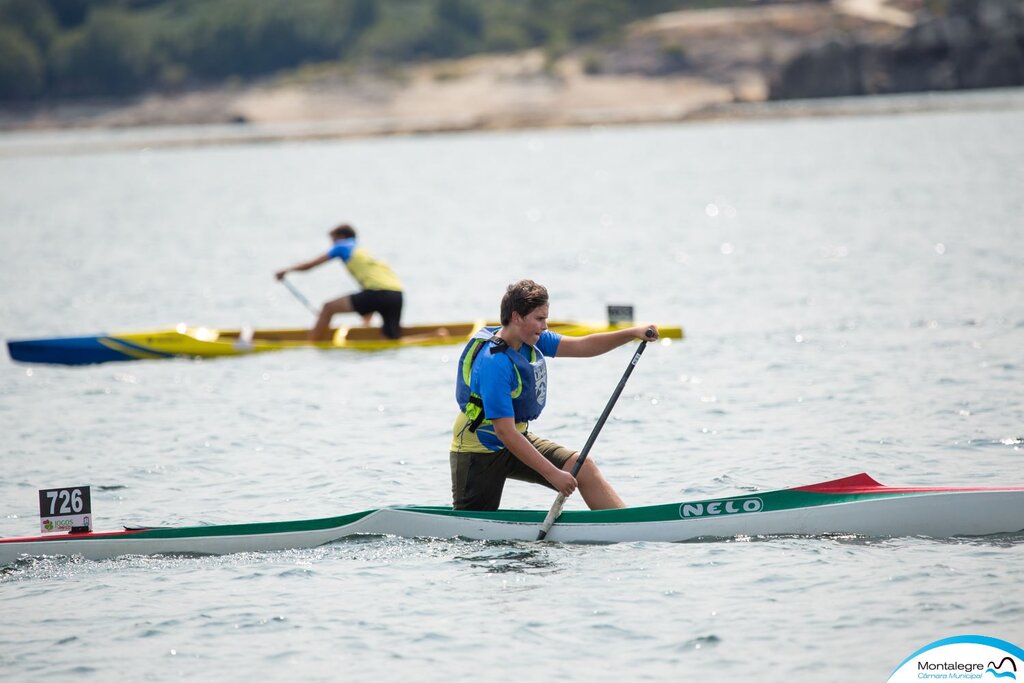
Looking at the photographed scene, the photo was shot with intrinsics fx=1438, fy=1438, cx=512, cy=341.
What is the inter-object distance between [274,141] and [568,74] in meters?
28.0

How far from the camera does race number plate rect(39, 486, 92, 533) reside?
422 inches

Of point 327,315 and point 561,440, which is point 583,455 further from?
point 327,315

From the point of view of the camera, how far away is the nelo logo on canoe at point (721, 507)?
10477mm

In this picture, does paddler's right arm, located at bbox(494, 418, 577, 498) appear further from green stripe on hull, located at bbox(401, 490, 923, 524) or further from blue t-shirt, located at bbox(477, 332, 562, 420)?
green stripe on hull, located at bbox(401, 490, 923, 524)

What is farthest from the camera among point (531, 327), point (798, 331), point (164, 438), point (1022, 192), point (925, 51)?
point (925, 51)

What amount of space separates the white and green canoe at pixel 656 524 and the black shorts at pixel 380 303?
8.93m

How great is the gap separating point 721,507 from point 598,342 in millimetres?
1537

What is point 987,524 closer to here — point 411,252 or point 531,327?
point 531,327

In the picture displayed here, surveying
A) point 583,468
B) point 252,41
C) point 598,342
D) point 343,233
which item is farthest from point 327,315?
point 252,41

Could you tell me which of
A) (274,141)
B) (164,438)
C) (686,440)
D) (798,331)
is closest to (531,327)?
(686,440)

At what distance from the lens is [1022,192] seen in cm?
4178

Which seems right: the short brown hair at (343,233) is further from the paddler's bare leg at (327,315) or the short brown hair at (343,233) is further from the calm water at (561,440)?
the calm water at (561,440)

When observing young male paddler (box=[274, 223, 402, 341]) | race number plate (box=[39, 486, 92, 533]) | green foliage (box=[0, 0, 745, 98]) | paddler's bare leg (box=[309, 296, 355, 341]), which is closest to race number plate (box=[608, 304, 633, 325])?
young male paddler (box=[274, 223, 402, 341])

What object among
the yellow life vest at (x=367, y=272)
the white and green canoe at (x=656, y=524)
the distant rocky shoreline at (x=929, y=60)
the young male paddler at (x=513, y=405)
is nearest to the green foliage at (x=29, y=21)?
the distant rocky shoreline at (x=929, y=60)
